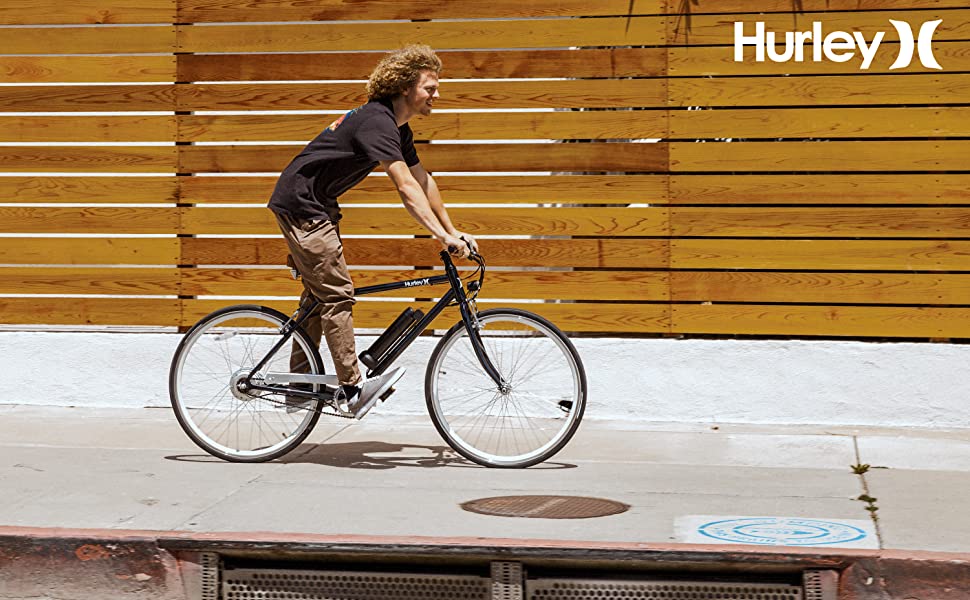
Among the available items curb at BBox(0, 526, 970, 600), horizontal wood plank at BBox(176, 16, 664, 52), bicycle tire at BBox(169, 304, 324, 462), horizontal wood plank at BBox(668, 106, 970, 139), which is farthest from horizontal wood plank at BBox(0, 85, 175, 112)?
curb at BBox(0, 526, 970, 600)

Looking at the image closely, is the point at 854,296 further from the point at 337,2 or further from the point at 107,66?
the point at 107,66

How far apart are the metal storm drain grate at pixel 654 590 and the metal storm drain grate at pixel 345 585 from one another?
0.74 ft

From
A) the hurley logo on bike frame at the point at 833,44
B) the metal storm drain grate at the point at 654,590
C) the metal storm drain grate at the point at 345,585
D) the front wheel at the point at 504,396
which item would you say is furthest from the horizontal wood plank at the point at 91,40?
the metal storm drain grate at the point at 654,590

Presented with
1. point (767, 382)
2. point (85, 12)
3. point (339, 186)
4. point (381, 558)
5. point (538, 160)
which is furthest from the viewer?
point (85, 12)

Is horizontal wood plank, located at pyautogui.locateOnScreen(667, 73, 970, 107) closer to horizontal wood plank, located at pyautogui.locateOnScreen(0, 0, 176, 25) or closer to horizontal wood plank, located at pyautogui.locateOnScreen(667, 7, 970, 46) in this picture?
horizontal wood plank, located at pyautogui.locateOnScreen(667, 7, 970, 46)

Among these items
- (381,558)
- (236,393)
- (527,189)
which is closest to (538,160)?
(527,189)

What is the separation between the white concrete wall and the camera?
26.2ft

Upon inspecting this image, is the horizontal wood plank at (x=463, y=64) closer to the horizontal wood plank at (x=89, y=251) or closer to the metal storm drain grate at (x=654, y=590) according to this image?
the horizontal wood plank at (x=89, y=251)

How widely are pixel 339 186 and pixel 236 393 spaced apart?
3.85ft

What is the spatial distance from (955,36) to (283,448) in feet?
14.6

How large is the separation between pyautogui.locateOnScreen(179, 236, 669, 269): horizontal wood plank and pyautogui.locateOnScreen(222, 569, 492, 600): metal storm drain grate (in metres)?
3.38

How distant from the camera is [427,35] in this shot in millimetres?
8297

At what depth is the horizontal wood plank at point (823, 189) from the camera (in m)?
7.93

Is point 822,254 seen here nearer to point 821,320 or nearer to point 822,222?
point 822,222
